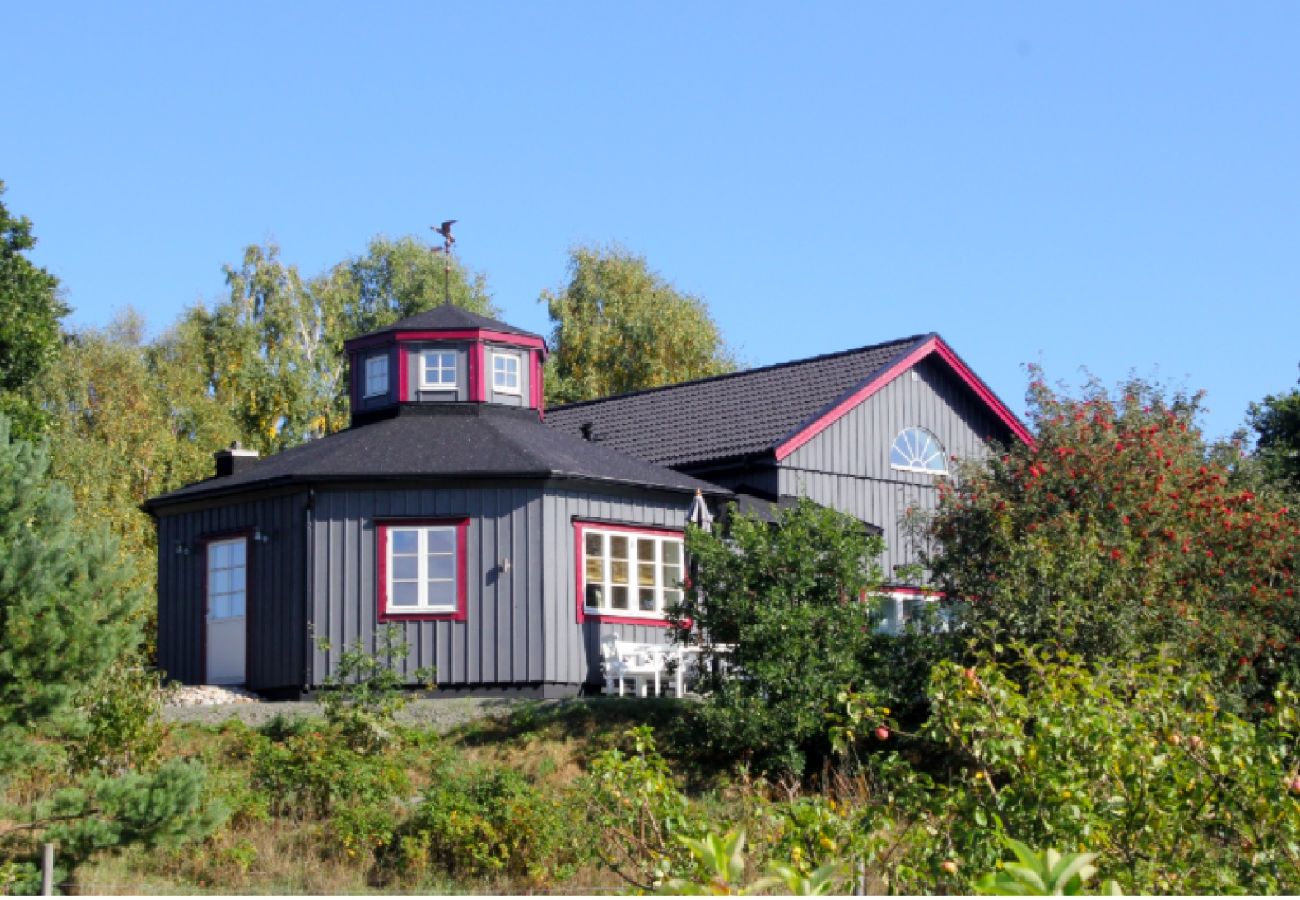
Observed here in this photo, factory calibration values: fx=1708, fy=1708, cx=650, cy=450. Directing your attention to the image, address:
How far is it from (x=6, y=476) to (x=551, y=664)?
919 cm

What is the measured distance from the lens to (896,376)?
Answer: 29156 millimetres

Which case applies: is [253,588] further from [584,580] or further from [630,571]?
[630,571]

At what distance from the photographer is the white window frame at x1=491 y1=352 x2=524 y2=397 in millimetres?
26391

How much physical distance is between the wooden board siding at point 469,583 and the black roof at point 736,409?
559cm

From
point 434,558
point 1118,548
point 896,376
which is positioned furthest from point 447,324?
point 1118,548

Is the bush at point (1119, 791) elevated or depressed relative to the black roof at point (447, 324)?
depressed

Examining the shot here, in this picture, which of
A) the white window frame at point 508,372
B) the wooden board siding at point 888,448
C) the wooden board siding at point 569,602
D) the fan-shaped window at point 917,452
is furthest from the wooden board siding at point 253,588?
the fan-shaped window at point 917,452

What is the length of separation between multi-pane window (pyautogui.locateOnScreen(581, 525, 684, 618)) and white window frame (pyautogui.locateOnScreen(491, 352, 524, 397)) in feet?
12.3

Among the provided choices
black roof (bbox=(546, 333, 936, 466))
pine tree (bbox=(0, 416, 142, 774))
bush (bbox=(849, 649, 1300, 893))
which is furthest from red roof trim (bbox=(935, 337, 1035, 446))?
bush (bbox=(849, 649, 1300, 893))

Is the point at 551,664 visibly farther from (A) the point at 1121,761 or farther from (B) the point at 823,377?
(A) the point at 1121,761

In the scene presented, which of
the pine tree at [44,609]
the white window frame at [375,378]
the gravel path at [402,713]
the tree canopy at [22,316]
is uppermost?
the tree canopy at [22,316]

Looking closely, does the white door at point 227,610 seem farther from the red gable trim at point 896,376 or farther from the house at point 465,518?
the red gable trim at point 896,376

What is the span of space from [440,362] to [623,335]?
900 inches

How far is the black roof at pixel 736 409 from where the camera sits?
2816cm
